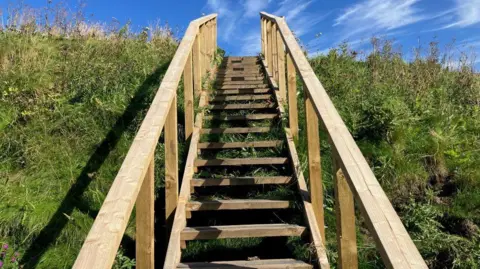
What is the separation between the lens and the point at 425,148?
4.36m

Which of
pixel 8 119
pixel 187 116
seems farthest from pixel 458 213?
pixel 8 119

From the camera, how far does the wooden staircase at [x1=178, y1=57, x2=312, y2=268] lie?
293 centimetres

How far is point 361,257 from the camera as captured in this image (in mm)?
3160

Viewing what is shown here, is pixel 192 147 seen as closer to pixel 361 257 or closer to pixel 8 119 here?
pixel 361 257

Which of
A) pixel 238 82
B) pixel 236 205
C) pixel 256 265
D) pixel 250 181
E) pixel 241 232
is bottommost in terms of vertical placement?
pixel 256 265

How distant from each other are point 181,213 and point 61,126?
226cm

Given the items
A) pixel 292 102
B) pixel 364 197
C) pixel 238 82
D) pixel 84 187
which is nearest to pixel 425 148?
pixel 292 102

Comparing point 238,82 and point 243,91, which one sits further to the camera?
point 238,82

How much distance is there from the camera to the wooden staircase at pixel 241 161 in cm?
293

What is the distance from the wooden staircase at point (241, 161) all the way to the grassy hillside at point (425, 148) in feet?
1.76

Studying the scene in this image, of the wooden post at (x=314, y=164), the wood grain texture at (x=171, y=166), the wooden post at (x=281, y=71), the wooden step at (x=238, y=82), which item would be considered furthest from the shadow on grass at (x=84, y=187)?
the wooden post at (x=281, y=71)

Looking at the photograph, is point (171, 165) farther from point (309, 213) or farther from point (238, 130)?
point (238, 130)

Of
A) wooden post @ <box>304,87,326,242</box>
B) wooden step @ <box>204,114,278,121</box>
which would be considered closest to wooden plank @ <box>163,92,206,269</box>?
wooden step @ <box>204,114,278,121</box>

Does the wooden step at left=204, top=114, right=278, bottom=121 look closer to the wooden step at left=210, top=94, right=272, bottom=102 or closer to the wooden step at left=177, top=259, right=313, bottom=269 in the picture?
the wooden step at left=210, top=94, right=272, bottom=102
